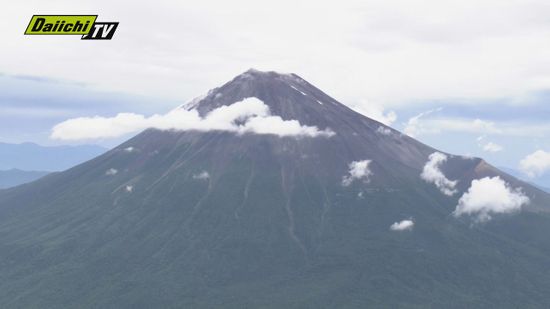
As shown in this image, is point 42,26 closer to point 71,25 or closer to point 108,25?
point 71,25

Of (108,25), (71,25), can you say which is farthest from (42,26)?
(108,25)
